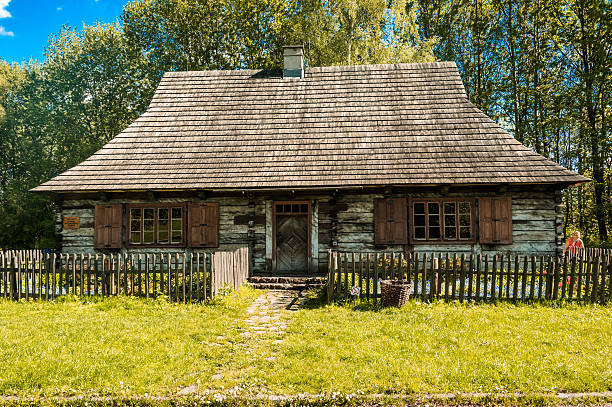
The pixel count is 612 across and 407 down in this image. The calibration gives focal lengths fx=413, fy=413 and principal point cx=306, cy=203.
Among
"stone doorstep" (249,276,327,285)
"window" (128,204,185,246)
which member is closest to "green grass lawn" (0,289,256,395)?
"stone doorstep" (249,276,327,285)

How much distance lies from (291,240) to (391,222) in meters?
3.13

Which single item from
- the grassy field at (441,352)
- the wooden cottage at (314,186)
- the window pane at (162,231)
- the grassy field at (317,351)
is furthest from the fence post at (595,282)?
the window pane at (162,231)

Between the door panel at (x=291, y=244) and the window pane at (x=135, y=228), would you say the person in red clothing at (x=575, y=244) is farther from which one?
the window pane at (x=135, y=228)

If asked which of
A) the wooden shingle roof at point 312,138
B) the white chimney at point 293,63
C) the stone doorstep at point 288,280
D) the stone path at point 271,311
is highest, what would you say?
the white chimney at point 293,63

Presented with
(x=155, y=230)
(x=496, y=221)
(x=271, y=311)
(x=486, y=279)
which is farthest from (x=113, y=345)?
(x=496, y=221)

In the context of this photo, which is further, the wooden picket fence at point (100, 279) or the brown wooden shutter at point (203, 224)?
the brown wooden shutter at point (203, 224)

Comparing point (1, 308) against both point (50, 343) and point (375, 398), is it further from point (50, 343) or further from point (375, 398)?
point (375, 398)

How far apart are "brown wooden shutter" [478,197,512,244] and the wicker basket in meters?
5.15

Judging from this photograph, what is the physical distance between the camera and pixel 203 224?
12781mm

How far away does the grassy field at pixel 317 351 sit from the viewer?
459 centimetres

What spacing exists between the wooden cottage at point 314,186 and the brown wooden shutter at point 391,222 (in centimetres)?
3

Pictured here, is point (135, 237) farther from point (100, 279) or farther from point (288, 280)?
point (288, 280)

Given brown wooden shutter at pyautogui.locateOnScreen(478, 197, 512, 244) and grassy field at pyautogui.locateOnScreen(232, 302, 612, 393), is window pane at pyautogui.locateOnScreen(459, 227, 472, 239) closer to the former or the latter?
brown wooden shutter at pyautogui.locateOnScreen(478, 197, 512, 244)

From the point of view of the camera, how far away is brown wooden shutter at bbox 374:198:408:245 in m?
12.3
